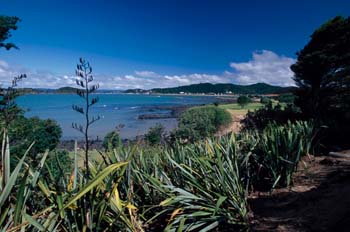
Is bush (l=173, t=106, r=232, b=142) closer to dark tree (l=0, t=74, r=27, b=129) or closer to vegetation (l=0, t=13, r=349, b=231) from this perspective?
vegetation (l=0, t=13, r=349, b=231)

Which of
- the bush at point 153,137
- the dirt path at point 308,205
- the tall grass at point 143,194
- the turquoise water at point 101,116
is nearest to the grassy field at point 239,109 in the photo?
the turquoise water at point 101,116

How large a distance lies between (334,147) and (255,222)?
6231mm

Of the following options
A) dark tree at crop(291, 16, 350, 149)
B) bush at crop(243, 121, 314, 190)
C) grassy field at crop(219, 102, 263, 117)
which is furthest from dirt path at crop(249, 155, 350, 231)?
grassy field at crop(219, 102, 263, 117)

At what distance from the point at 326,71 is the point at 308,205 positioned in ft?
49.1

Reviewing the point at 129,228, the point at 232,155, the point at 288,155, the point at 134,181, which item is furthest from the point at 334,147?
the point at 129,228

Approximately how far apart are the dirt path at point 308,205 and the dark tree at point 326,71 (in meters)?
11.1

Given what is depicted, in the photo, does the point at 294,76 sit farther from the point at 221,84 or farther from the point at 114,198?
the point at 221,84

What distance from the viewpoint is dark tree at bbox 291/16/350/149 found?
15.0m

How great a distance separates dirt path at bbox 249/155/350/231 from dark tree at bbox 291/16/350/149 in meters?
11.1

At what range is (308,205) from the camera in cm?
347

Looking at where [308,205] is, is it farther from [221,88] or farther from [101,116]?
[221,88]

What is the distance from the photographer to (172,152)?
12.3 ft

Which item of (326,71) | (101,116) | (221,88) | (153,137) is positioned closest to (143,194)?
(101,116)

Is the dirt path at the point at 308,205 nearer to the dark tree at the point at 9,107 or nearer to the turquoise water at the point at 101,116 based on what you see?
the turquoise water at the point at 101,116
